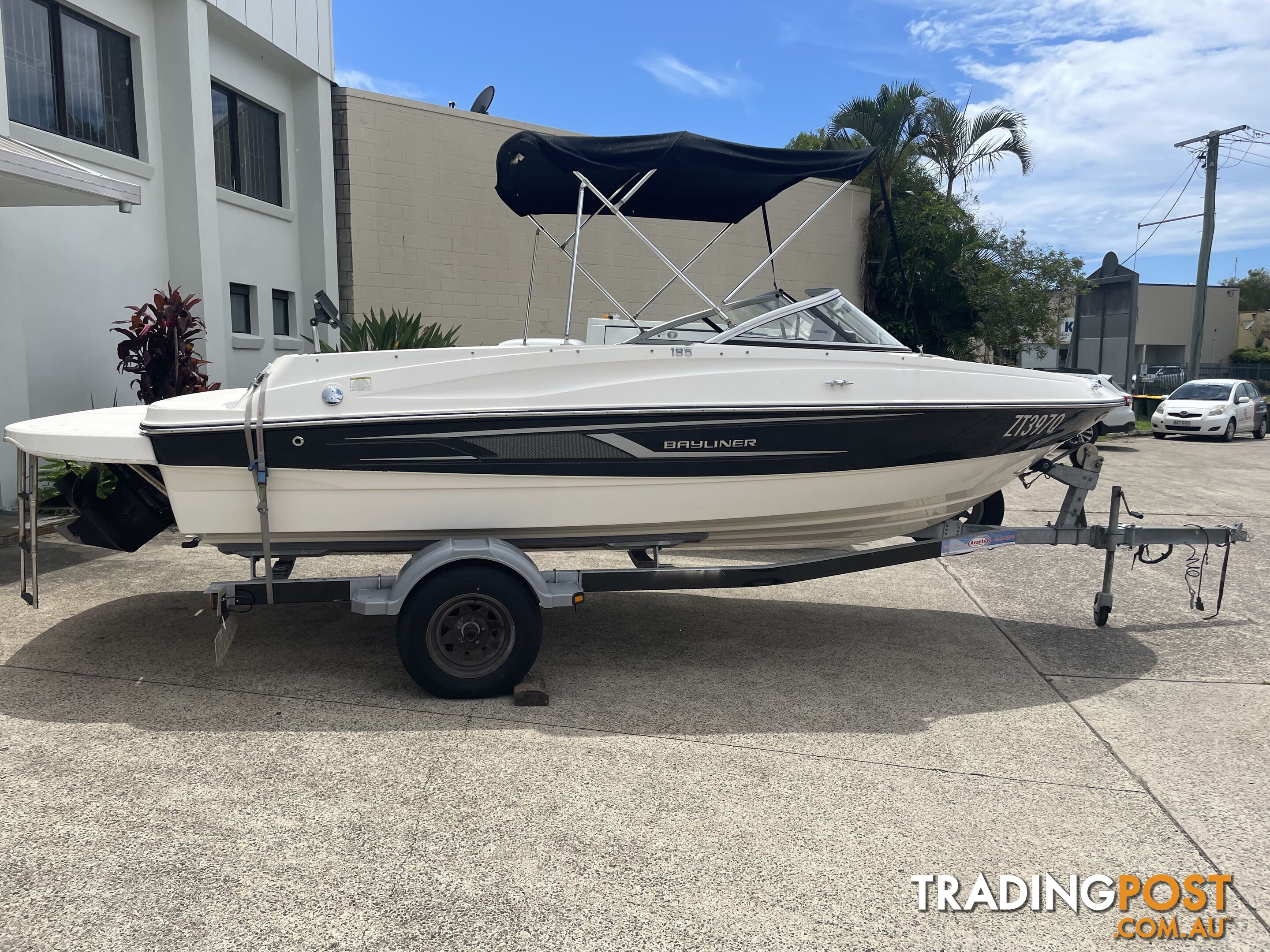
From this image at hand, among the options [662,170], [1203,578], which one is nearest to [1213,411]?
[1203,578]

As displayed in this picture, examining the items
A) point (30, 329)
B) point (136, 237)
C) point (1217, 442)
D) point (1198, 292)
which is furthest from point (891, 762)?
point (1198, 292)

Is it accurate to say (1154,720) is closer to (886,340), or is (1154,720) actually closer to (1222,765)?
(1222,765)

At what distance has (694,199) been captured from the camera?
18.5 ft

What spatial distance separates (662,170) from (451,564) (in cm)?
251

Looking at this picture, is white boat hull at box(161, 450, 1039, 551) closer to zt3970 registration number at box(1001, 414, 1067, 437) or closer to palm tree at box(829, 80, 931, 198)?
zt3970 registration number at box(1001, 414, 1067, 437)

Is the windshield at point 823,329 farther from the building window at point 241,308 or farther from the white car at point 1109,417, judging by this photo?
the building window at point 241,308

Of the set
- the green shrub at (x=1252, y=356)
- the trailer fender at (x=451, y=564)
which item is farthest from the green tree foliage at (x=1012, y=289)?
the green shrub at (x=1252, y=356)

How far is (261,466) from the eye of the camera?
393 centimetres

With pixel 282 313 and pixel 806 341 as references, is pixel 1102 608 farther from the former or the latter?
pixel 282 313

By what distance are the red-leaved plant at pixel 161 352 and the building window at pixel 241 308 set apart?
2.43 metres

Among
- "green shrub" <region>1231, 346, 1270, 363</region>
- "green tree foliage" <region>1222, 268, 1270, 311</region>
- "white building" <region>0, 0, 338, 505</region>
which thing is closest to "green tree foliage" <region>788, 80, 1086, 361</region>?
"white building" <region>0, 0, 338, 505</region>

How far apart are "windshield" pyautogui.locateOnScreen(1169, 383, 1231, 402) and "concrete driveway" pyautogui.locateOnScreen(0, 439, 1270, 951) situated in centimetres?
1545

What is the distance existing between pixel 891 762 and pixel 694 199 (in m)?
3.66

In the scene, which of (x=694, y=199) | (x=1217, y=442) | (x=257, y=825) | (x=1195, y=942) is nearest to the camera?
(x=1195, y=942)
